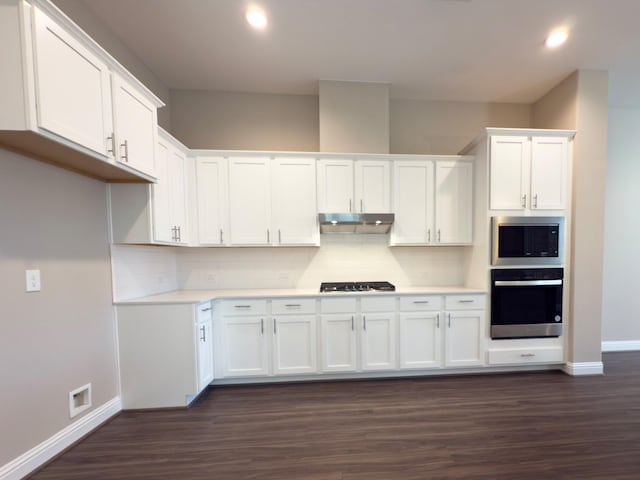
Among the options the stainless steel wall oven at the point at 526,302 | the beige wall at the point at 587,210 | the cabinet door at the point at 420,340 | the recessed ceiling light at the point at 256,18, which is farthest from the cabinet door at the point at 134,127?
the beige wall at the point at 587,210

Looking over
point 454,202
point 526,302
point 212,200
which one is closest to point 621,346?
point 526,302

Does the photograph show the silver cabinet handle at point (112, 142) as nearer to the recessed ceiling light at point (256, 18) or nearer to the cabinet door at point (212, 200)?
the cabinet door at point (212, 200)

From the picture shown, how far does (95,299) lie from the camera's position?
6.99 feet

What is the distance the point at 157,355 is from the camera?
92.2 inches

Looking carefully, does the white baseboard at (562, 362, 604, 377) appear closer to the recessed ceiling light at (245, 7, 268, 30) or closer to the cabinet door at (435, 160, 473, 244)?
the cabinet door at (435, 160, 473, 244)

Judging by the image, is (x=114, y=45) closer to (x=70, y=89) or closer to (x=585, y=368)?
(x=70, y=89)

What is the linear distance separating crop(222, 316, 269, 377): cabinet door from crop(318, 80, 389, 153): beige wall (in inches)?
82.0

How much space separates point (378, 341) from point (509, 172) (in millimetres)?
2303

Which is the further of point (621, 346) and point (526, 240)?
point (621, 346)

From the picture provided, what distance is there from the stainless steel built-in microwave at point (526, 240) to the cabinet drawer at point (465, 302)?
424mm

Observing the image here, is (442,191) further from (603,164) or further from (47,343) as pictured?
(47,343)

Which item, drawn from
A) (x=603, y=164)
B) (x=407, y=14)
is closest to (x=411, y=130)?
(x=407, y=14)

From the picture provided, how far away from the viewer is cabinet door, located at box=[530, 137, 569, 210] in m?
2.89

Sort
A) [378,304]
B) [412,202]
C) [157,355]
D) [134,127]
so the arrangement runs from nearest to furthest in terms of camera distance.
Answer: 1. [134,127]
2. [157,355]
3. [378,304]
4. [412,202]
